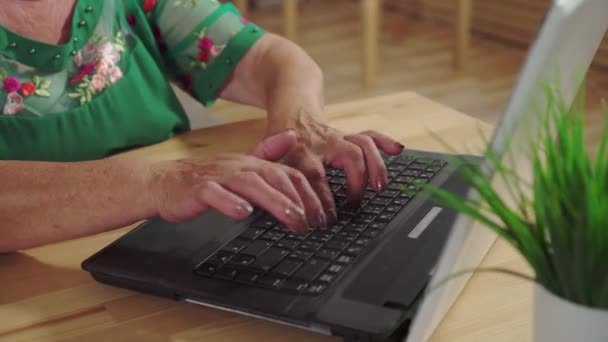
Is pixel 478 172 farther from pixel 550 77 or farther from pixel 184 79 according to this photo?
pixel 184 79

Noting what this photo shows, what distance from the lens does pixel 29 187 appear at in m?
0.83

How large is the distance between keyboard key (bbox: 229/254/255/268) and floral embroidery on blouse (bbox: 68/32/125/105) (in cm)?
54

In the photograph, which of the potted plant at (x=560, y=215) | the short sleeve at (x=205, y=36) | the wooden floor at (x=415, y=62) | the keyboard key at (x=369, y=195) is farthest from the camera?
the wooden floor at (x=415, y=62)

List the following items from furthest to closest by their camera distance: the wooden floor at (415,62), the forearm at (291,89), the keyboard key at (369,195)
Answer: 1. the wooden floor at (415,62)
2. the forearm at (291,89)
3. the keyboard key at (369,195)

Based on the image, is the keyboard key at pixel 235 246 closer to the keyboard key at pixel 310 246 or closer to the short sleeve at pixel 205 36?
the keyboard key at pixel 310 246

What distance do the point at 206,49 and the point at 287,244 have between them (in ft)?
2.03

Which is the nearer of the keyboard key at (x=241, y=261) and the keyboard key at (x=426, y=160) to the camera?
the keyboard key at (x=241, y=261)

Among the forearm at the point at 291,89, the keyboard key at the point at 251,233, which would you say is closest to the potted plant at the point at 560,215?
the keyboard key at the point at 251,233

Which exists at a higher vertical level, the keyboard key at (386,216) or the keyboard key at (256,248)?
the keyboard key at (256,248)

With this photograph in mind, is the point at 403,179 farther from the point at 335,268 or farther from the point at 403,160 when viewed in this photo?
the point at 335,268

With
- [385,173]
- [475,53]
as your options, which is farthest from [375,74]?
[385,173]

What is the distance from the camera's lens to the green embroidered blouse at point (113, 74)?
1.09 meters

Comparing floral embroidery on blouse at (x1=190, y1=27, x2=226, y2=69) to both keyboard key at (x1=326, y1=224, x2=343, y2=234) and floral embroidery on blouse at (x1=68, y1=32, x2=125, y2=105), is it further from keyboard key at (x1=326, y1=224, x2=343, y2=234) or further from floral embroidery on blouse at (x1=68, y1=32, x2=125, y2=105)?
keyboard key at (x1=326, y1=224, x2=343, y2=234)

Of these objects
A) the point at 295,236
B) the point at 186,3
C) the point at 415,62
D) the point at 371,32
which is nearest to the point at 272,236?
the point at 295,236
